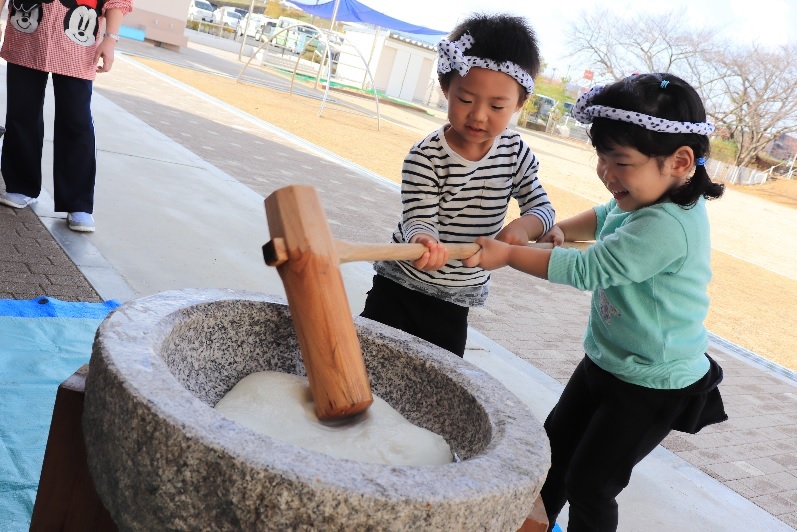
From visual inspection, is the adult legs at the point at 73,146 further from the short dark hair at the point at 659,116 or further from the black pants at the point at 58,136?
the short dark hair at the point at 659,116

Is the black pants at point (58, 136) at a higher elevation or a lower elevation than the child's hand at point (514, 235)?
lower

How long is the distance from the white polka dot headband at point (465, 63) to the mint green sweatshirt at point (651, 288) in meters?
0.48

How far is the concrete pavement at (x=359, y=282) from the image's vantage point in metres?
3.28

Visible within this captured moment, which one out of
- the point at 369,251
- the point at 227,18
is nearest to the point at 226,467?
the point at 369,251

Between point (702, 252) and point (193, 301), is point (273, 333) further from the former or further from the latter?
point (702, 252)

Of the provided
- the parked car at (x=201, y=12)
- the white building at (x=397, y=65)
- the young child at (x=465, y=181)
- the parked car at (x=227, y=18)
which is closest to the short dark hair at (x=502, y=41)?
the young child at (x=465, y=181)

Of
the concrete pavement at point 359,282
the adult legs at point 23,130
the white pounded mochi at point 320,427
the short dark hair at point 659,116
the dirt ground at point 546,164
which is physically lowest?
the dirt ground at point 546,164

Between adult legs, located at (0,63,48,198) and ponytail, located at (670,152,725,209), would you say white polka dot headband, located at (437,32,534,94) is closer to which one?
ponytail, located at (670,152,725,209)

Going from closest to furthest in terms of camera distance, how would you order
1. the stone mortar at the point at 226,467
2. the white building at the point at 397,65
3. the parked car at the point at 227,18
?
the stone mortar at the point at 226,467 < the white building at the point at 397,65 < the parked car at the point at 227,18

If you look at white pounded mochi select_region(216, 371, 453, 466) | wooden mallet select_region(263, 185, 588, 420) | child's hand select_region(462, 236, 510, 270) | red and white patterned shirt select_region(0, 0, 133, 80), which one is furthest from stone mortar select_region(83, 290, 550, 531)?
red and white patterned shirt select_region(0, 0, 133, 80)

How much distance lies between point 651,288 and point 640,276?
112 millimetres

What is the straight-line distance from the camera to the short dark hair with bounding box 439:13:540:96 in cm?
218

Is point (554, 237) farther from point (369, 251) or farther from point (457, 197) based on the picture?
point (369, 251)

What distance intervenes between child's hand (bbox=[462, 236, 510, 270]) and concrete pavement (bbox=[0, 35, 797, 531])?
132cm
